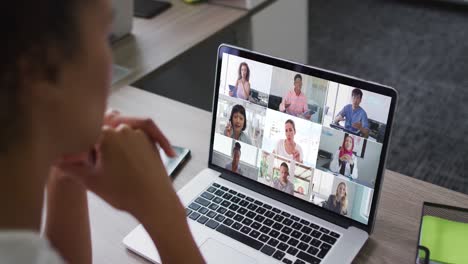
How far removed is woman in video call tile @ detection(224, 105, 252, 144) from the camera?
0.99 metres

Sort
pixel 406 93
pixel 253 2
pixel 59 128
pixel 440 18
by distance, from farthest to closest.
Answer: pixel 440 18 → pixel 406 93 → pixel 253 2 → pixel 59 128

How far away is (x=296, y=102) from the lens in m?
0.93

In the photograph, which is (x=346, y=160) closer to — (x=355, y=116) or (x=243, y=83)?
(x=355, y=116)

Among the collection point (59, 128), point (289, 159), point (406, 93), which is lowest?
point (406, 93)

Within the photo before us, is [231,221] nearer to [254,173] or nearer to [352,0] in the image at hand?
[254,173]

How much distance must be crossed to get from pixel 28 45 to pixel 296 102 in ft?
1.88

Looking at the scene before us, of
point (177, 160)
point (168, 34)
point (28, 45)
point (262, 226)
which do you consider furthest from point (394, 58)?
→ point (28, 45)

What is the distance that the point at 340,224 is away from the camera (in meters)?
0.92

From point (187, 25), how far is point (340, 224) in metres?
1.03

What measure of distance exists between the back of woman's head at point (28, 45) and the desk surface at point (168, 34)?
0.98 m

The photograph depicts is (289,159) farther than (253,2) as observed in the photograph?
No

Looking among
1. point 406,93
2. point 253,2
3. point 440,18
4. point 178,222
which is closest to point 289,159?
point 178,222

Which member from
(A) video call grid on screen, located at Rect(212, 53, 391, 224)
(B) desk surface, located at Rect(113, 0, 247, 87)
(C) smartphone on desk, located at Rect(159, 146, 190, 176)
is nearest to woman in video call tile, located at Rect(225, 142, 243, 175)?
(A) video call grid on screen, located at Rect(212, 53, 391, 224)

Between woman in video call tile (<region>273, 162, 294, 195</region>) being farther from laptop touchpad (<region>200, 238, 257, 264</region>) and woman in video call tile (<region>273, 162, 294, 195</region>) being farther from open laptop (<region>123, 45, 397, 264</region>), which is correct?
laptop touchpad (<region>200, 238, 257, 264</region>)
